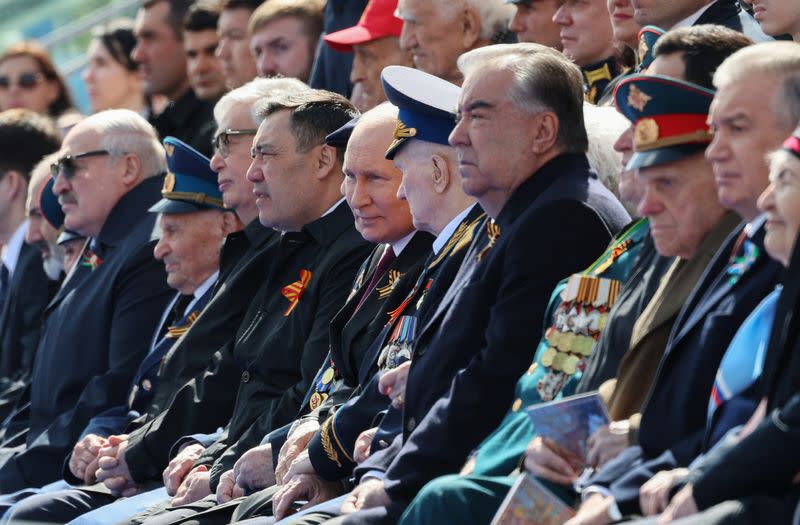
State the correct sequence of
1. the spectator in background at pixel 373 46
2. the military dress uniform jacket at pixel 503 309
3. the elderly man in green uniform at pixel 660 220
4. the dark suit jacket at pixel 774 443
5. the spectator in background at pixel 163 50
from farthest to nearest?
the spectator in background at pixel 163 50, the spectator in background at pixel 373 46, the military dress uniform jacket at pixel 503 309, the elderly man in green uniform at pixel 660 220, the dark suit jacket at pixel 774 443

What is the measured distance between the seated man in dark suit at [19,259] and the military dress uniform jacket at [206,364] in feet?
5.41

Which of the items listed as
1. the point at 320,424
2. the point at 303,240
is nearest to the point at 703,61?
the point at 320,424

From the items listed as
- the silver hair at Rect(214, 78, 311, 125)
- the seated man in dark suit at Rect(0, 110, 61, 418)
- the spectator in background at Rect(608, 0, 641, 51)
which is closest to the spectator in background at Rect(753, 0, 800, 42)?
the spectator in background at Rect(608, 0, 641, 51)

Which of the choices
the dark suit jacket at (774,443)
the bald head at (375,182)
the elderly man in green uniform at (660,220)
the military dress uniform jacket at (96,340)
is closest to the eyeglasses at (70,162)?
the military dress uniform jacket at (96,340)

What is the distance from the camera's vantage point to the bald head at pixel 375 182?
18.8 feet

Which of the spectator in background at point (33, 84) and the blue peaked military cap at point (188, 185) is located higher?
the blue peaked military cap at point (188, 185)

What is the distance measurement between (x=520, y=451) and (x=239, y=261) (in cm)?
278

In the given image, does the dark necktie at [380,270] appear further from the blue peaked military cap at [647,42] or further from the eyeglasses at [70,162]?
the eyeglasses at [70,162]

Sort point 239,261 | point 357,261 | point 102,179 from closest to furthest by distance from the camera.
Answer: point 357,261 < point 239,261 < point 102,179

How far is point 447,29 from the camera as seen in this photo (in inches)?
281

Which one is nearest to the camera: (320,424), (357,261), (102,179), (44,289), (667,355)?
(667,355)

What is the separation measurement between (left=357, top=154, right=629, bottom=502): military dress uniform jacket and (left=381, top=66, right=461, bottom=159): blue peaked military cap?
0.69 meters

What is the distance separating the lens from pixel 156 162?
8.11 metres

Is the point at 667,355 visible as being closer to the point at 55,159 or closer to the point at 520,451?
the point at 520,451
